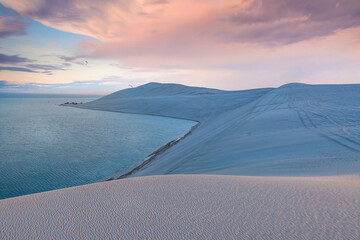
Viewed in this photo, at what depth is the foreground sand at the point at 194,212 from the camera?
1799 mm

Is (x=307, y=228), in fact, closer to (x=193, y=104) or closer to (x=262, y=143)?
(x=262, y=143)

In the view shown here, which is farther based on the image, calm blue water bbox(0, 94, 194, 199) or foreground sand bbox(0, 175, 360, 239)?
calm blue water bbox(0, 94, 194, 199)

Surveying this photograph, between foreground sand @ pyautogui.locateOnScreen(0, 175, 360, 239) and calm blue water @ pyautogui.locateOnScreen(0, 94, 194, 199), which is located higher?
foreground sand @ pyautogui.locateOnScreen(0, 175, 360, 239)

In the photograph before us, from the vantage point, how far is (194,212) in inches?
A: 87.0

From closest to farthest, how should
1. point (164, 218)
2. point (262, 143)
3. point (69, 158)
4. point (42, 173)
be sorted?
point (164, 218)
point (262, 143)
point (42, 173)
point (69, 158)

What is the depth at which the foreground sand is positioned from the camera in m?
1.80

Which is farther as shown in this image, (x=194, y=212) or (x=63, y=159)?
(x=63, y=159)

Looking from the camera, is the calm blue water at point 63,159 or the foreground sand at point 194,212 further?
the calm blue water at point 63,159

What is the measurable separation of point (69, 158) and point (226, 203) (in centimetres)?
1116

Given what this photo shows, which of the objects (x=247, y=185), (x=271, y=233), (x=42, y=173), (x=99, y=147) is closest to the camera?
(x=271, y=233)

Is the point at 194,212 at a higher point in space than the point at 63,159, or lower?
higher

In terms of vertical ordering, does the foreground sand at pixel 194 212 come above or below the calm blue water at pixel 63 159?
above

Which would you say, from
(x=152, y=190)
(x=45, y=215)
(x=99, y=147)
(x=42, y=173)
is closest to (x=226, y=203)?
(x=152, y=190)

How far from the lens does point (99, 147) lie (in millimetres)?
14172
